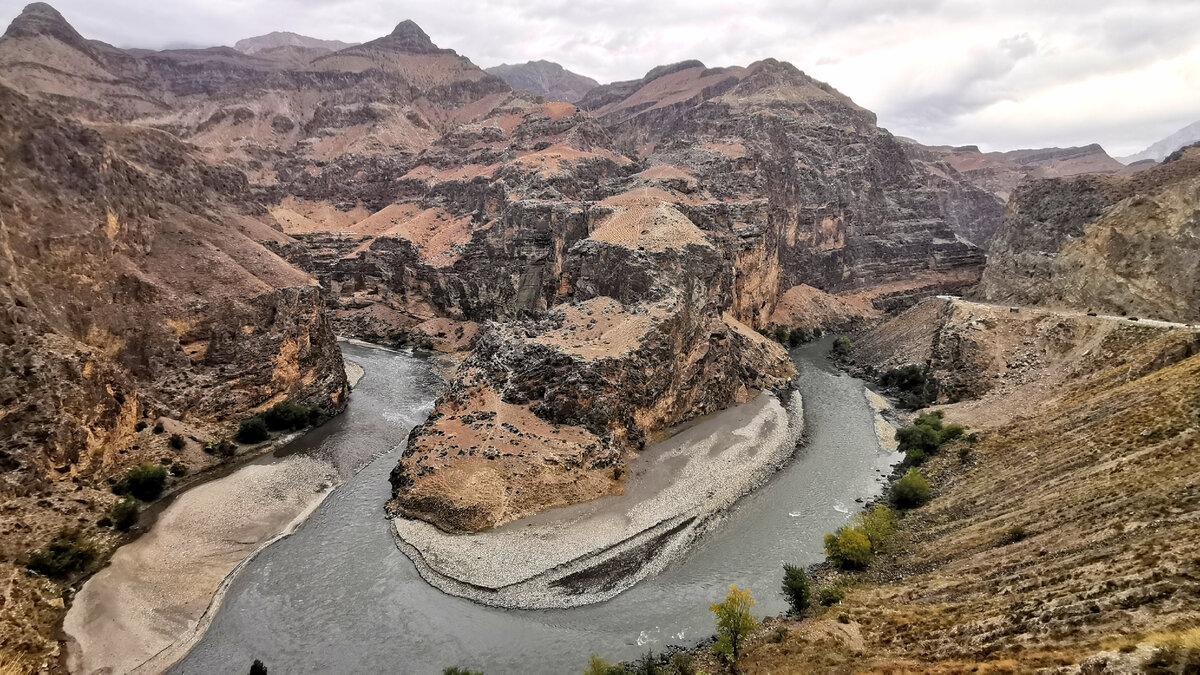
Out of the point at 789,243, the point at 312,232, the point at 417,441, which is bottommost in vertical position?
the point at 417,441

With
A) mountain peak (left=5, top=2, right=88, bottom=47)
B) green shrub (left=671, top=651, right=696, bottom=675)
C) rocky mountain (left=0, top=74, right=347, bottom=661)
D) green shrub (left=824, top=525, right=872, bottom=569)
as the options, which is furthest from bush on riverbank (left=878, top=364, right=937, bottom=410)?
mountain peak (left=5, top=2, right=88, bottom=47)

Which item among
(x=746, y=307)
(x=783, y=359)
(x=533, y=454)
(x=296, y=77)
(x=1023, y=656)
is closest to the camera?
(x=1023, y=656)

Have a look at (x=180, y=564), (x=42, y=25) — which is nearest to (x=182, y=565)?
(x=180, y=564)

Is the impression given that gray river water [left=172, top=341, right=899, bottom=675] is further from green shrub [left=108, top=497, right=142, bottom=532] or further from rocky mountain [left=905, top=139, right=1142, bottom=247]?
rocky mountain [left=905, top=139, right=1142, bottom=247]

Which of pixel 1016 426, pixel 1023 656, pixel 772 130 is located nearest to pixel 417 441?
pixel 1023 656

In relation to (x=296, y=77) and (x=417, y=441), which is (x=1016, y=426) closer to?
(x=417, y=441)

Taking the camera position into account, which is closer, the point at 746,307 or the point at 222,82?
the point at 746,307

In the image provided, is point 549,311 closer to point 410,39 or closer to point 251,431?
point 251,431

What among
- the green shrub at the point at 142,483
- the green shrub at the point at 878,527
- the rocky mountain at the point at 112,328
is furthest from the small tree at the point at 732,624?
the green shrub at the point at 142,483

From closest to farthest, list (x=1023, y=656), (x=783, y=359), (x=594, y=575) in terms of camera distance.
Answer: (x=1023, y=656)
(x=594, y=575)
(x=783, y=359)

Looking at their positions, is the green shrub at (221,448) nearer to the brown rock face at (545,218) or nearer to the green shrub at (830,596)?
the brown rock face at (545,218)
